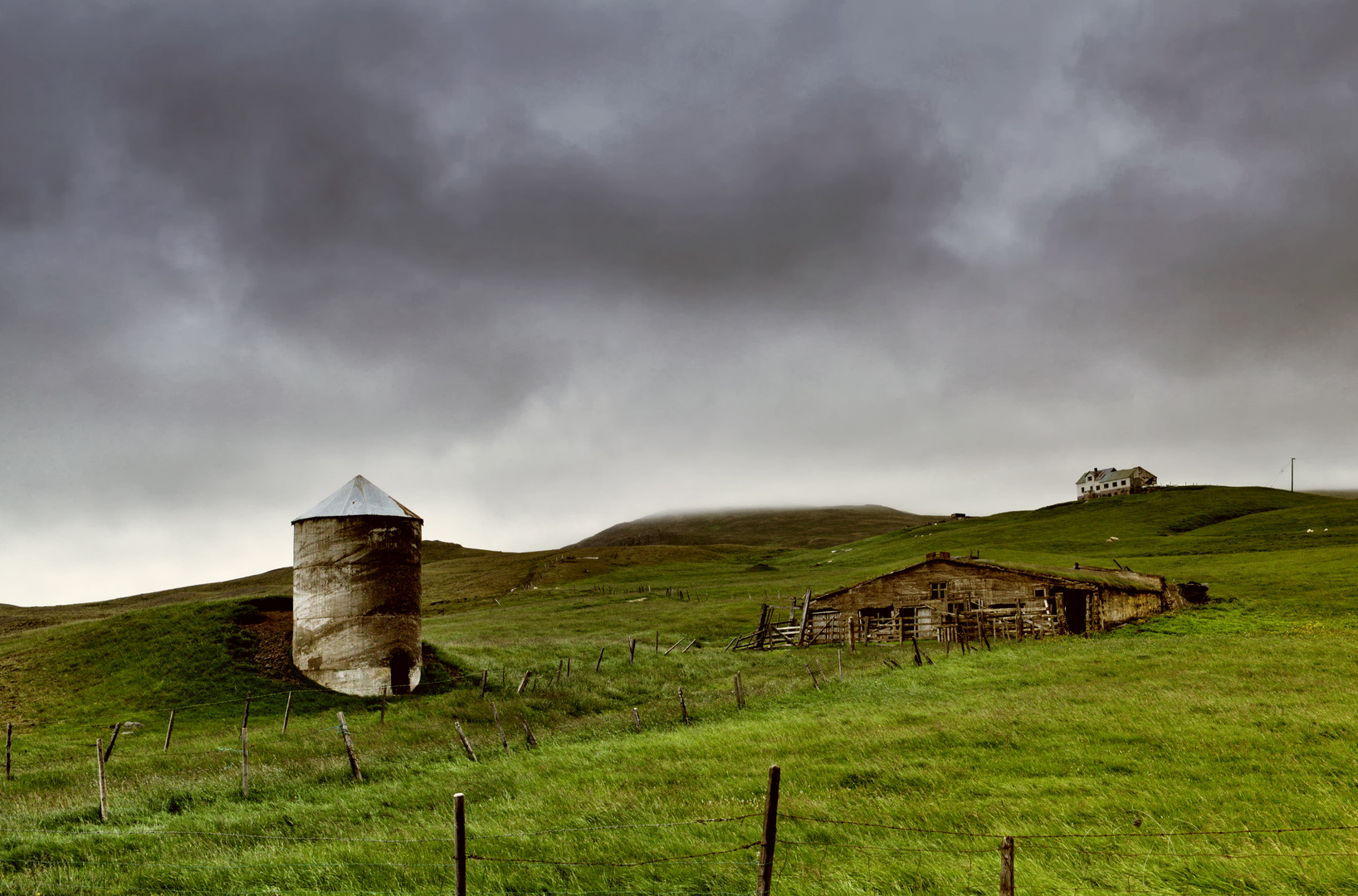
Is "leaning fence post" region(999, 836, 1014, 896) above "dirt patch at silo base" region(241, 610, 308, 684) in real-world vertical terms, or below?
above

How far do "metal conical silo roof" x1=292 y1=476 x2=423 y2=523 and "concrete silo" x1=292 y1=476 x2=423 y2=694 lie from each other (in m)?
0.05

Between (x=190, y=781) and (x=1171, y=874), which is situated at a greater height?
(x=1171, y=874)

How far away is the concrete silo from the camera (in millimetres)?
32656

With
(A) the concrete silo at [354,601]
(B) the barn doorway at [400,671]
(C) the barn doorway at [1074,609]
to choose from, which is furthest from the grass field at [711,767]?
(C) the barn doorway at [1074,609]

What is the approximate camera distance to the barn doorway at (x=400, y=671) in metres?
33.0

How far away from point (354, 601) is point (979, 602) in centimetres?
3278

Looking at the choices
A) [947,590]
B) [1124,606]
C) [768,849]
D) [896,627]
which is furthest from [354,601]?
[1124,606]

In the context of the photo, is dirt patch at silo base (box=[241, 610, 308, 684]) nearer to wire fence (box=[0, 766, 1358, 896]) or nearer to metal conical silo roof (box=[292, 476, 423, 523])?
metal conical silo roof (box=[292, 476, 423, 523])

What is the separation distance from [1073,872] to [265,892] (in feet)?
31.2

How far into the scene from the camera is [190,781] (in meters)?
17.5

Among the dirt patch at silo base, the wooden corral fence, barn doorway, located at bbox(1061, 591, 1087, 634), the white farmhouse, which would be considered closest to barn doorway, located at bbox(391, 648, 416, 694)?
the dirt patch at silo base

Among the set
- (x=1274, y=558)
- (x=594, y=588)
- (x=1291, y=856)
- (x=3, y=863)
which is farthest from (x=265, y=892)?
(x=594, y=588)

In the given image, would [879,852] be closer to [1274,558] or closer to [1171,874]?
[1171,874]

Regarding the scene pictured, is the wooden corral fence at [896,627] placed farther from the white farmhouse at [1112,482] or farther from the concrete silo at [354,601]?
the white farmhouse at [1112,482]
